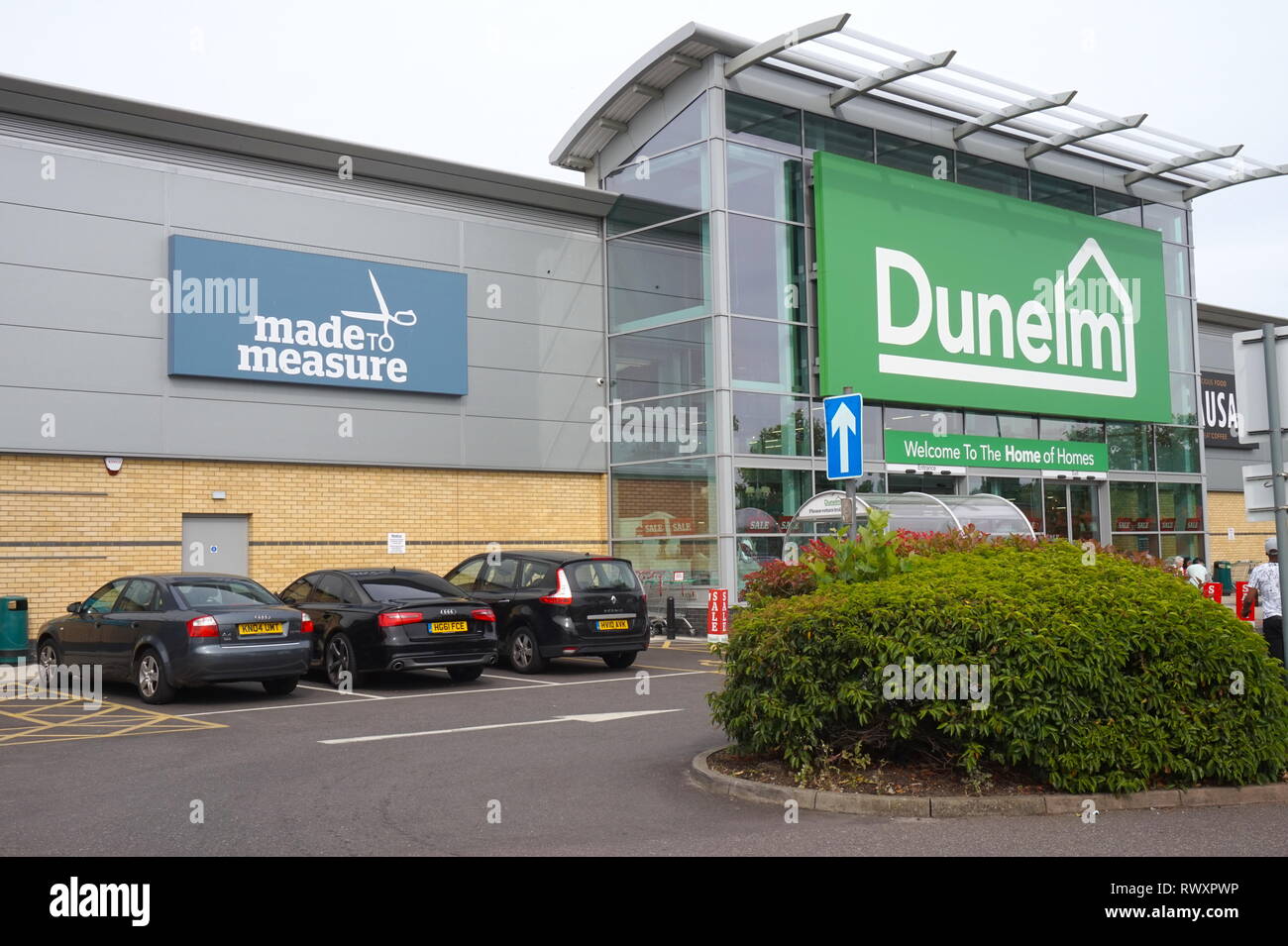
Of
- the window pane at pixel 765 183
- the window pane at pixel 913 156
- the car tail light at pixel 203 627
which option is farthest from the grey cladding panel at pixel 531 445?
the car tail light at pixel 203 627

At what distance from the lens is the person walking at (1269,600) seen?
11.7 m

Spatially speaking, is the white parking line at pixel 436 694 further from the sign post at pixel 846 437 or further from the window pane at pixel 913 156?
the window pane at pixel 913 156

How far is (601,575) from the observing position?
678 inches

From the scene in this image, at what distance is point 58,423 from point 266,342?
358cm

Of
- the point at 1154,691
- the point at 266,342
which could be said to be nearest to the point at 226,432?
the point at 266,342

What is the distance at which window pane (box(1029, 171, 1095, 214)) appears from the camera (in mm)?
29625

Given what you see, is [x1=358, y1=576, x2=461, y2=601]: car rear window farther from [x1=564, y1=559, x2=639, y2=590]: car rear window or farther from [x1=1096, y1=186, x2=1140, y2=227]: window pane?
[x1=1096, y1=186, x2=1140, y2=227]: window pane

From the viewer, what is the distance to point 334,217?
2252 centimetres

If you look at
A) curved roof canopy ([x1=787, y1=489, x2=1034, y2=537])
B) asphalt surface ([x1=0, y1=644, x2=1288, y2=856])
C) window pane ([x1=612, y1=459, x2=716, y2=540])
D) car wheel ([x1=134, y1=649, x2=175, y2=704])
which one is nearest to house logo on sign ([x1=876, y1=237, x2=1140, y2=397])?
curved roof canopy ([x1=787, y1=489, x2=1034, y2=537])

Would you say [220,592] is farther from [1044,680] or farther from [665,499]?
[665,499]

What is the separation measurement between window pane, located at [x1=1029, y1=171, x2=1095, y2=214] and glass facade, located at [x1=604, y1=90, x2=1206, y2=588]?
334 cm

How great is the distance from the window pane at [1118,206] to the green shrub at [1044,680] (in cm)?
2458

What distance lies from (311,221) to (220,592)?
10056 mm
